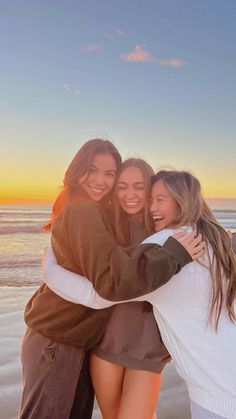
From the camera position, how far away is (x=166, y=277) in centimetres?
211

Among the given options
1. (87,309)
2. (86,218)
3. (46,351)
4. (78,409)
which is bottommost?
(78,409)

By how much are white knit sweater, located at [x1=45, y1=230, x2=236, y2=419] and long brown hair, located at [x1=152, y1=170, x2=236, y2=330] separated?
39 millimetres

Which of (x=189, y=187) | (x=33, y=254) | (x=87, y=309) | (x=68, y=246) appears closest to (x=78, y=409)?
(x=87, y=309)

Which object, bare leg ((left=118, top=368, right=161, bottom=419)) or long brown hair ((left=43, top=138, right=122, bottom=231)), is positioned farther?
long brown hair ((left=43, top=138, right=122, bottom=231))

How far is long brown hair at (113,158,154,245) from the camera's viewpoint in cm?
288

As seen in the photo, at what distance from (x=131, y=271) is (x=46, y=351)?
809mm

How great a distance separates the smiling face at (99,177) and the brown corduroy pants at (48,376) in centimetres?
91

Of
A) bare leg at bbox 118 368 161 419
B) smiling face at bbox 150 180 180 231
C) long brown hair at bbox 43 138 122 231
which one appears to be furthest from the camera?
long brown hair at bbox 43 138 122 231

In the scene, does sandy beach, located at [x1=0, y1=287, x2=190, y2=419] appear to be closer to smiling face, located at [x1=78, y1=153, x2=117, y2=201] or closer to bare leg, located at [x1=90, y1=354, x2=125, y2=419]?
bare leg, located at [x1=90, y1=354, x2=125, y2=419]

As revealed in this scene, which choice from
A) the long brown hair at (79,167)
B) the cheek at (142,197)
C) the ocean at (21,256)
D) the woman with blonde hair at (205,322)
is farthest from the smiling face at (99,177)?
the ocean at (21,256)

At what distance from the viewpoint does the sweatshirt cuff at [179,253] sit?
2.14 m

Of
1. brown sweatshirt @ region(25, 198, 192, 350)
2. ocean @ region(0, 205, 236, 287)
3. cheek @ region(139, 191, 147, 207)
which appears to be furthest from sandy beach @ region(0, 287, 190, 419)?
ocean @ region(0, 205, 236, 287)

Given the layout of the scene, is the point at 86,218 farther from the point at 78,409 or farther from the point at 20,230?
the point at 20,230

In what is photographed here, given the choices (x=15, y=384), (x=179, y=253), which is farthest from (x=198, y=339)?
(x=15, y=384)
